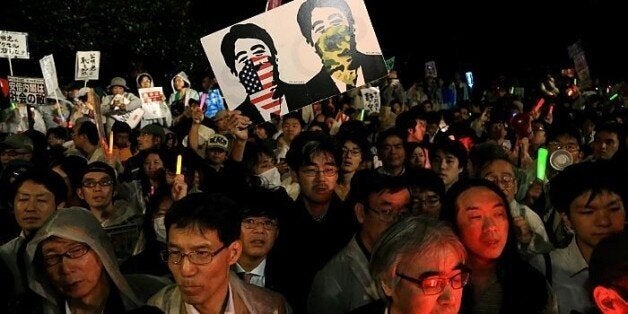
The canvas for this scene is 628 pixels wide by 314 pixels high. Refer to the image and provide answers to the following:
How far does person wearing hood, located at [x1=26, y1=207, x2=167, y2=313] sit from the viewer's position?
10.9ft

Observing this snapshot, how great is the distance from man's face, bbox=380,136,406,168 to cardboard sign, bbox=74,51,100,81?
9582 millimetres

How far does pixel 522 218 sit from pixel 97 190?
2863 millimetres

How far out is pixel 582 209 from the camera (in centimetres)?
388

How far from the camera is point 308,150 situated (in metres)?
5.11

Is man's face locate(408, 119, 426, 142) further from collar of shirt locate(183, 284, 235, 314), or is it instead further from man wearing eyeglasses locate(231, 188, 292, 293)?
collar of shirt locate(183, 284, 235, 314)

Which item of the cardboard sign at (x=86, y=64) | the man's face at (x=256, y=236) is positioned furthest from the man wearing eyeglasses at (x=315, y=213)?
the cardboard sign at (x=86, y=64)

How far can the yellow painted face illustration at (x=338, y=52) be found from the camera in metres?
6.36

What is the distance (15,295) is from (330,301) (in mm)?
1426

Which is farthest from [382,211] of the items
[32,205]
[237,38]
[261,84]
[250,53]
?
[237,38]

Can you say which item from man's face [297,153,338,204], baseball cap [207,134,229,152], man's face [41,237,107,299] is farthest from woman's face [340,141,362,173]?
man's face [41,237,107,299]

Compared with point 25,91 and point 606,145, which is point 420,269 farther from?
point 25,91

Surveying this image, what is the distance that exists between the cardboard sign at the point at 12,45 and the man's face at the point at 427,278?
13.1 metres

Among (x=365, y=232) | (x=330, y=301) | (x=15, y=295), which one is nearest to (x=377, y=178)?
(x=365, y=232)

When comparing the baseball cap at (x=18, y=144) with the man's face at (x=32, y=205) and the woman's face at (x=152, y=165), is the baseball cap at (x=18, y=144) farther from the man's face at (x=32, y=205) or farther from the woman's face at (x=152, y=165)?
the man's face at (x=32, y=205)
